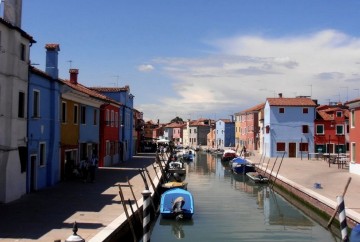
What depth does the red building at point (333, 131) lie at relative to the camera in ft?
177

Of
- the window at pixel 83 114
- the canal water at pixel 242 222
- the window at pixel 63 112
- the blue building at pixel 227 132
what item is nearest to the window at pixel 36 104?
the window at pixel 63 112

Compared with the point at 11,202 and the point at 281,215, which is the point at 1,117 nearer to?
the point at 11,202

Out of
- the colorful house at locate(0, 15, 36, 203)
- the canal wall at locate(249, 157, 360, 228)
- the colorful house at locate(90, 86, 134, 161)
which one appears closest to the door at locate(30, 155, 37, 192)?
the colorful house at locate(0, 15, 36, 203)

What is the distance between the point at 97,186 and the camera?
2384cm

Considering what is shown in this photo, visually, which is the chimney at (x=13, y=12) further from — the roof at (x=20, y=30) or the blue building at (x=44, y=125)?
the blue building at (x=44, y=125)

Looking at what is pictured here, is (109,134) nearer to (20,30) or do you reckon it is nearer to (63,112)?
(63,112)

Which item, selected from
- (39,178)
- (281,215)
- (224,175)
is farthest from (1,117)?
(224,175)

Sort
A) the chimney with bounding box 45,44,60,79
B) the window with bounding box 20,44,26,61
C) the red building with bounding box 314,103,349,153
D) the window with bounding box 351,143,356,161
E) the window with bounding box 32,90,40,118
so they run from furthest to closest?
the red building with bounding box 314,103,349,153 → the window with bounding box 351,143,356,161 → the chimney with bounding box 45,44,60,79 → the window with bounding box 32,90,40,118 → the window with bounding box 20,44,26,61

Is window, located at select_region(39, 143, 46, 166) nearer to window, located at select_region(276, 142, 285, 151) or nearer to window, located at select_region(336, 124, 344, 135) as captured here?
window, located at select_region(276, 142, 285, 151)

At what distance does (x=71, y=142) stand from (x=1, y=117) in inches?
407

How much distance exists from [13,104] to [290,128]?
137 feet

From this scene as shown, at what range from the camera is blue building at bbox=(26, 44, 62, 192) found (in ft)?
67.7

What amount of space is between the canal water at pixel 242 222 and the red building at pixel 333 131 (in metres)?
26.4

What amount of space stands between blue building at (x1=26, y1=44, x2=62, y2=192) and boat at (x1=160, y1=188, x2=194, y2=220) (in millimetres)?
6130
